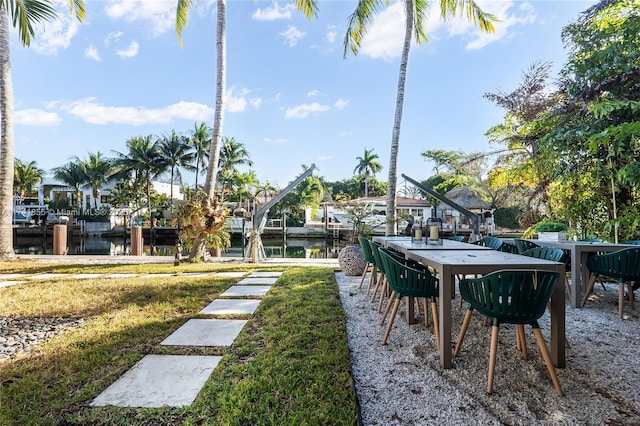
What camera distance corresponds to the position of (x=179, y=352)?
7.67 feet

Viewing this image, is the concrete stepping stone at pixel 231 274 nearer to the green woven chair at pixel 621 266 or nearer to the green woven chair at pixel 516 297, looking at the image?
the green woven chair at pixel 516 297

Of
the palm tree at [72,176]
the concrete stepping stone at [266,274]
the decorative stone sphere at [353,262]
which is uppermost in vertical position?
the palm tree at [72,176]

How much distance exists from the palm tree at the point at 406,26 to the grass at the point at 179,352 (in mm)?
3651

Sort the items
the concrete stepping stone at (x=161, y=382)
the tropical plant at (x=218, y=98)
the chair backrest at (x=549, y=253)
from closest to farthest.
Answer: the concrete stepping stone at (x=161, y=382), the chair backrest at (x=549, y=253), the tropical plant at (x=218, y=98)

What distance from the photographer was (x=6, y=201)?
6828 mm

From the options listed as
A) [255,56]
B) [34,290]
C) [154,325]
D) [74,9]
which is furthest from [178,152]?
[154,325]

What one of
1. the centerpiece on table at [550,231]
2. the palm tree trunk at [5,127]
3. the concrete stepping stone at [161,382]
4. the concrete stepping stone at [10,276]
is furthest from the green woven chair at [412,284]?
the palm tree trunk at [5,127]

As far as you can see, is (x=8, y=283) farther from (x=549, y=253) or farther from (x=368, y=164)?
(x=368, y=164)

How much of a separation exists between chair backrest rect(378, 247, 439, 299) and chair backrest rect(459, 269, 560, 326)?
1.80ft

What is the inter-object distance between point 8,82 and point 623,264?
10.7 meters

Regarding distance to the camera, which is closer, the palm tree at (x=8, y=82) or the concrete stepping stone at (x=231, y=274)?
the concrete stepping stone at (x=231, y=274)

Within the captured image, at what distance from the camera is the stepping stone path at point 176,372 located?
5.68 feet

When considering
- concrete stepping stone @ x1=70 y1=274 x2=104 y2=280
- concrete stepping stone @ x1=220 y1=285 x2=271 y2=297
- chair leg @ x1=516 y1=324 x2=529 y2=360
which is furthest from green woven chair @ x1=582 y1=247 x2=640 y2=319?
concrete stepping stone @ x1=70 y1=274 x2=104 y2=280

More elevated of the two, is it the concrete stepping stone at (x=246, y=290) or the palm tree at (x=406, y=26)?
the palm tree at (x=406, y=26)
